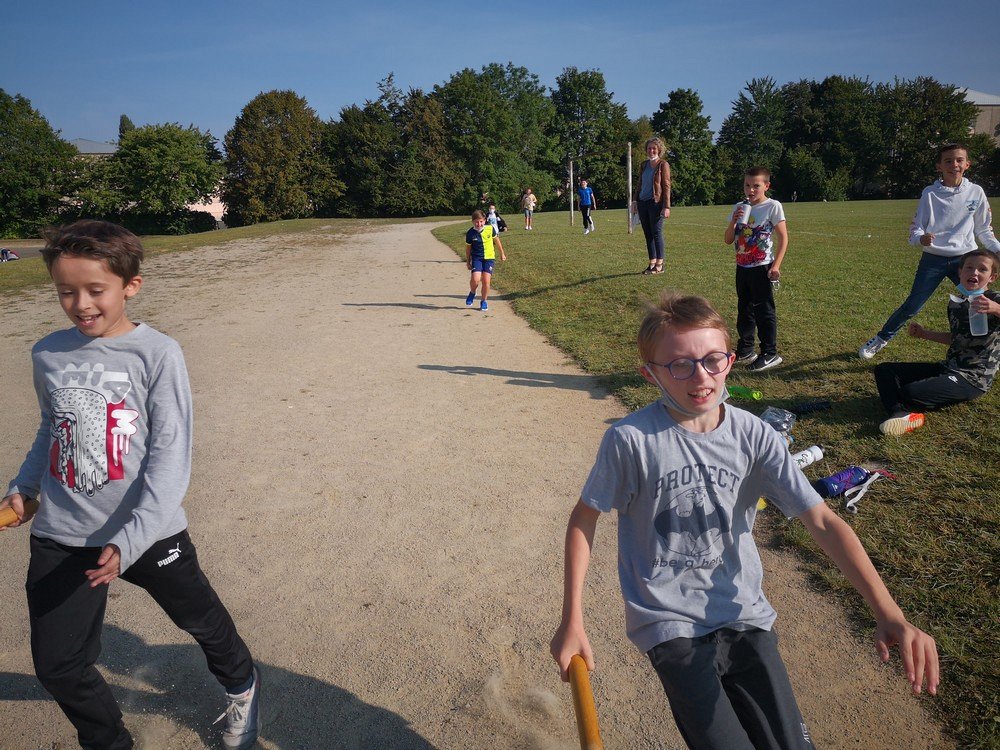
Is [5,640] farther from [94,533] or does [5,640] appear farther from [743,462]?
[743,462]

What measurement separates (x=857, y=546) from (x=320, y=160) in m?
63.0

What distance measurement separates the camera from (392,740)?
2.55 metres

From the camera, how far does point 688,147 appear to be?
243 ft

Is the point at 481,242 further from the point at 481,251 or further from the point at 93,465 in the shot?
the point at 93,465

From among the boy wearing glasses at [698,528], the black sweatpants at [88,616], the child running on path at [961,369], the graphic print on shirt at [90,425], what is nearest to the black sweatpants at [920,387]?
the child running on path at [961,369]

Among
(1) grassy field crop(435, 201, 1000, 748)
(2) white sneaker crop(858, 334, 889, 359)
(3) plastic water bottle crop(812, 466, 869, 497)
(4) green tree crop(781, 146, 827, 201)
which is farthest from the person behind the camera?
(4) green tree crop(781, 146, 827, 201)

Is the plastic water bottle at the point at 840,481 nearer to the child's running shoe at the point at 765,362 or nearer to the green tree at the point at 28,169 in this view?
the child's running shoe at the point at 765,362

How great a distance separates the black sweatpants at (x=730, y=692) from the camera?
5.89 feet

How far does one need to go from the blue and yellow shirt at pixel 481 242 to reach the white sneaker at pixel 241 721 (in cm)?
889

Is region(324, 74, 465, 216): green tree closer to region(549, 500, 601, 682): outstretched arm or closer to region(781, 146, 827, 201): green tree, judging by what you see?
region(781, 146, 827, 201): green tree

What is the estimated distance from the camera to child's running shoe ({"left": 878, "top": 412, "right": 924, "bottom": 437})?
476 cm

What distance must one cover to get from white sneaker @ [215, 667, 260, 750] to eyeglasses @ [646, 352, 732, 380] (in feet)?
6.81

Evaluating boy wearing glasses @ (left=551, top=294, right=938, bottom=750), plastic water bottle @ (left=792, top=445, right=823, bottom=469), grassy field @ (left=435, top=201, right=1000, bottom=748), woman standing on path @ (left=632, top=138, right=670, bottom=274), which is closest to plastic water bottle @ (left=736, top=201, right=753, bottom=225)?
grassy field @ (left=435, top=201, right=1000, bottom=748)

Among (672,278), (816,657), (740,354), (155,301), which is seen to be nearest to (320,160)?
(155,301)
